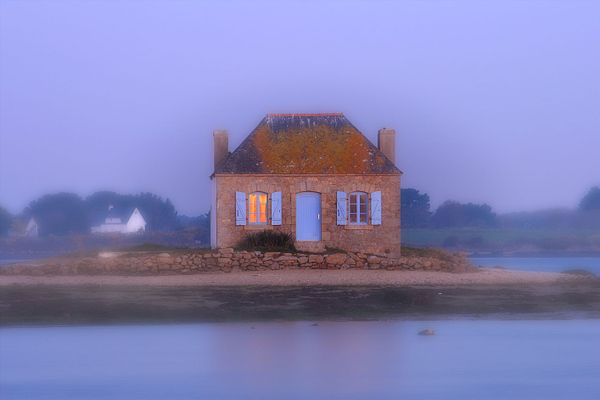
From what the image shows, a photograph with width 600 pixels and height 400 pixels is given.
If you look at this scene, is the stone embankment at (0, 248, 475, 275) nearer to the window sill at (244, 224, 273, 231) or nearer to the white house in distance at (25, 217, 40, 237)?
the window sill at (244, 224, 273, 231)

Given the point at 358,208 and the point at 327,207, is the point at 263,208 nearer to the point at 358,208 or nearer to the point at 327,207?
the point at 327,207

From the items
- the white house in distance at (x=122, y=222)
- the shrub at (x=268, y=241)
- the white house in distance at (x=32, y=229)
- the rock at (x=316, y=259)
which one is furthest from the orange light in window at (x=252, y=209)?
the white house in distance at (x=32, y=229)

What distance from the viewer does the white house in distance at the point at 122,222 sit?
5281cm

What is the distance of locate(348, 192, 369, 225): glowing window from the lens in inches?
1108

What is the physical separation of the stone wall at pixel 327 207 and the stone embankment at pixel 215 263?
5.72 feet

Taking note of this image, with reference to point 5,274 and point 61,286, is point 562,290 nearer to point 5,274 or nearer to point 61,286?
point 61,286

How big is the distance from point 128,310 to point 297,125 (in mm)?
12866

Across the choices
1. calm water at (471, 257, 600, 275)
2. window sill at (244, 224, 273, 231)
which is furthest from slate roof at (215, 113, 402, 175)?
calm water at (471, 257, 600, 275)

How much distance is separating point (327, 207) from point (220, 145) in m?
3.95

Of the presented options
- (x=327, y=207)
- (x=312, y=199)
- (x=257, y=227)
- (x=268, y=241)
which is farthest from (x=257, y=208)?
(x=327, y=207)

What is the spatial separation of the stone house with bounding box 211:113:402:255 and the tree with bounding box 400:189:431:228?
29252mm

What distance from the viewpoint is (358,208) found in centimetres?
2817

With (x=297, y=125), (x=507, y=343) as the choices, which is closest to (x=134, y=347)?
(x=507, y=343)

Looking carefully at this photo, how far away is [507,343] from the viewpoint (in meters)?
15.3
